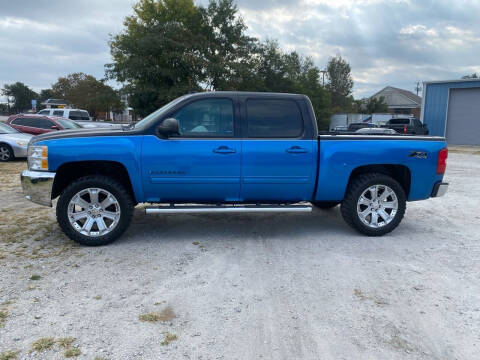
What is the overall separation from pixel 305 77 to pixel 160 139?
159 ft

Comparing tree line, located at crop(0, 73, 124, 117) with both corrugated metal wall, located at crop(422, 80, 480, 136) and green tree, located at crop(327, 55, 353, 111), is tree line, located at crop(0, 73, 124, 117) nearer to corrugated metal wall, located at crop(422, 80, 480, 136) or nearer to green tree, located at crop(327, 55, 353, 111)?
corrugated metal wall, located at crop(422, 80, 480, 136)


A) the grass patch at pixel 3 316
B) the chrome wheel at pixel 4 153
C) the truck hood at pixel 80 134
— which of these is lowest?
the grass patch at pixel 3 316

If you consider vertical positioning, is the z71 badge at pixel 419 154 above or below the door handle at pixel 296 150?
below

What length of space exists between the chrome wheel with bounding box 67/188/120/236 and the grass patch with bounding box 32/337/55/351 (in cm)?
214

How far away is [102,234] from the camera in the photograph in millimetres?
4922

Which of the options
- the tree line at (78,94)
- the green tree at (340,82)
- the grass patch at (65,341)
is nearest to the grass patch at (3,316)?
the grass patch at (65,341)

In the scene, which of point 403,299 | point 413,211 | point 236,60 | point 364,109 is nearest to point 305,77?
point 364,109

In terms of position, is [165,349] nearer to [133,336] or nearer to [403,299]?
[133,336]

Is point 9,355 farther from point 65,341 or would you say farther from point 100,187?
point 100,187

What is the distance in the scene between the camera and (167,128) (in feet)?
15.6

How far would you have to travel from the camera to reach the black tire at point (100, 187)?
4820 millimetres

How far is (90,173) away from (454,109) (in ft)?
88.5

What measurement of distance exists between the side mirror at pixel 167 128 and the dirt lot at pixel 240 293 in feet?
4.53

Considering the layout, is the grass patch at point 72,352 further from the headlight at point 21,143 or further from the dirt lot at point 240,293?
the headlight at point 21,143
